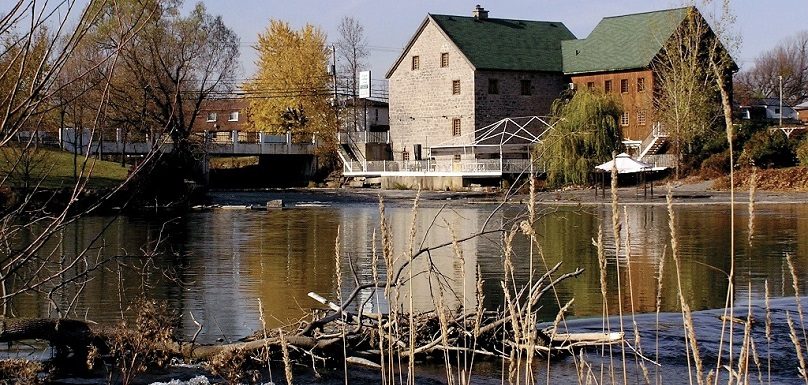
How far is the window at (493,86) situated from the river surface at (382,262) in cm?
2643

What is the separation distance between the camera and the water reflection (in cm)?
1441

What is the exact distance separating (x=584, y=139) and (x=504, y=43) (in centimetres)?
1703

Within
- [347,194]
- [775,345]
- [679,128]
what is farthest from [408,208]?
[775,345]

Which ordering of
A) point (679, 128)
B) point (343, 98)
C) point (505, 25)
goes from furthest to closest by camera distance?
point (343, 98) < point (505, 25) < point (679, 128)

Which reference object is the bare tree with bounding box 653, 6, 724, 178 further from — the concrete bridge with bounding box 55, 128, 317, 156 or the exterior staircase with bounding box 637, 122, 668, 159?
the concrete bridge with bounding box 55, 128, 317, 156

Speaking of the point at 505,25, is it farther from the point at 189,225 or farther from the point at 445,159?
the point at 189,225

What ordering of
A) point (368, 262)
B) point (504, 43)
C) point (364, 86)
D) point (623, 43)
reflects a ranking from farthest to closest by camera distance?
point (364, 86)
point (504, 43)
point (623, 43)
point (368, 262)

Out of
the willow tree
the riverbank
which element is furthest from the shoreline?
the willow tree

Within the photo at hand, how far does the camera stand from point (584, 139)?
50.8 metres

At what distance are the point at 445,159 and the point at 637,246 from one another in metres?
40.1

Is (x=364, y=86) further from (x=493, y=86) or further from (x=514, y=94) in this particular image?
(x=514, y=94)

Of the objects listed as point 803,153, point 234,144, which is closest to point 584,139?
point 803,153

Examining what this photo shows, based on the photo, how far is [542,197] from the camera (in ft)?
155

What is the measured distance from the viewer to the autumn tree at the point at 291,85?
7550 cm
